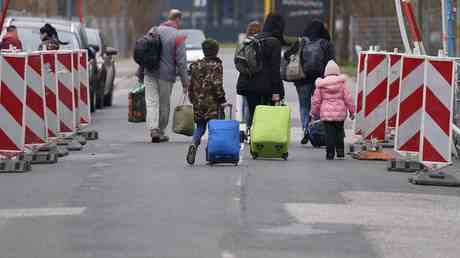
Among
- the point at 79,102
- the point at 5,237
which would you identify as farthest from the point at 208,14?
the point at 5,237

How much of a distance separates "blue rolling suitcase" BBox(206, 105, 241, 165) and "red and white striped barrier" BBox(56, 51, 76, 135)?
3800 mm

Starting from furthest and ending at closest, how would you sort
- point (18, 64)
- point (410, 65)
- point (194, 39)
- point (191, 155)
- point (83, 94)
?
point (194, 39), point (83, 94), point (191, 155), point (18, 64), point (410, 65)

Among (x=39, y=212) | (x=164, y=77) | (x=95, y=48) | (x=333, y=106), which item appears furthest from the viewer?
(x=95, y=48)

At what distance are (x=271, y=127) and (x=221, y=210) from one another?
15.7 ft

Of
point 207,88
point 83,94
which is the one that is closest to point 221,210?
point 207,88

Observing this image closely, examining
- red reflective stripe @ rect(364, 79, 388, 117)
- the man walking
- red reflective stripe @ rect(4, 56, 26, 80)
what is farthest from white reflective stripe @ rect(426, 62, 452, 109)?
the man walking

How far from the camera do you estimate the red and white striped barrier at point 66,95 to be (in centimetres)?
2033

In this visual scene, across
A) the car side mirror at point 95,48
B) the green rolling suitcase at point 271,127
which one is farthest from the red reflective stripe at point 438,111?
the car side mirror at point 95,48

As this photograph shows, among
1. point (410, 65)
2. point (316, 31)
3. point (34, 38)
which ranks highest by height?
point (316, 31)

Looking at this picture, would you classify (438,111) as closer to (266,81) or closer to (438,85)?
(438,85)

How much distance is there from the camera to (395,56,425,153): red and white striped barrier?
16688mm

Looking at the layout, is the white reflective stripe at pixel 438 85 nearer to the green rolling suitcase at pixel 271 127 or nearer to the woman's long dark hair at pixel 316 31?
the green rolling suitcase at pixel 271 127

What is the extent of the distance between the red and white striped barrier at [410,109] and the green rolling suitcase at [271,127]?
1475mm

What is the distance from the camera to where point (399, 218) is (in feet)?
42.3
